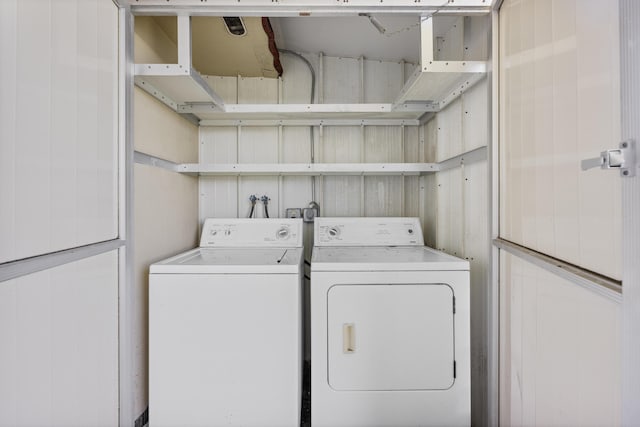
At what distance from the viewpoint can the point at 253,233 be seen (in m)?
2.25

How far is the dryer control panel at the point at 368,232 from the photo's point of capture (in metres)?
2.24

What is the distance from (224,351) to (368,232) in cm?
121

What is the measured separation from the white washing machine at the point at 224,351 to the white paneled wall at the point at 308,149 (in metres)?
1.11

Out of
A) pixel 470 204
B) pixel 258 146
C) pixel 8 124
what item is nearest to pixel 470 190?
pixel 470 204

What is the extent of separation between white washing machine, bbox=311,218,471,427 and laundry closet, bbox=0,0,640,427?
0.17 meters

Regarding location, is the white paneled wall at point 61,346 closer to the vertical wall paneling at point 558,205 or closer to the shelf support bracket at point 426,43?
the vertical wall paneling at point 558,205

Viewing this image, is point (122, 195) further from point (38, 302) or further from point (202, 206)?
point (202, 206)

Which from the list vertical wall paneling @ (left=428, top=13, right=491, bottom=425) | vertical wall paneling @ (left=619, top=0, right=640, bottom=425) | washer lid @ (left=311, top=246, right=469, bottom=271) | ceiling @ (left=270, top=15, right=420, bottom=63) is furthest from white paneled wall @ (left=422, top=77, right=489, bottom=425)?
vertical wall paneling @ (left=619, top=0, right=640, bottom=425)

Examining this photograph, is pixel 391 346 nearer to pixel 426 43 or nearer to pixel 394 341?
pixel 394 341

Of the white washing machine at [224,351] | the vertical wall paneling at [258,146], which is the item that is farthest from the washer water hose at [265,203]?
the white washing machine at [224,351]

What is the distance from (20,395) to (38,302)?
0.25m

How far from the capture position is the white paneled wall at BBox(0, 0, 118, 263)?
0.85 metres

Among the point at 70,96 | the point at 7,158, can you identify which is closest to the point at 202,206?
the point at 70,96

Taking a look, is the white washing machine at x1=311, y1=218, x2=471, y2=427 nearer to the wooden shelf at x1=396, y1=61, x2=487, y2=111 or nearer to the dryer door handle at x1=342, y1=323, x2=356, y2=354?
the dryer door handle at x1=342, y1=323, x2=356, y2=354
